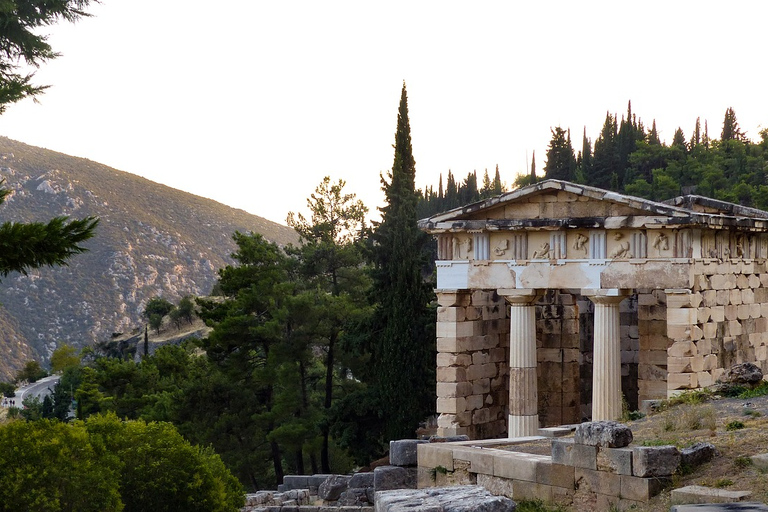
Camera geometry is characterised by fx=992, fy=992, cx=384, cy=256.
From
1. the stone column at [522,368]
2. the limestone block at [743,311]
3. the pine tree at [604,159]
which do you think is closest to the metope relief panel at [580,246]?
the stone column at [522,368]

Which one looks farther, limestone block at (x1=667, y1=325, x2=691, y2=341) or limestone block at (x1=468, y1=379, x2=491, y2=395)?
limestone block at (x1=468, y1=379, x2=491, y2=395)

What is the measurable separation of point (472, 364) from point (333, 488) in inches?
189

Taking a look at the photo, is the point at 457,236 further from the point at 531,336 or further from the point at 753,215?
the point at 753,215

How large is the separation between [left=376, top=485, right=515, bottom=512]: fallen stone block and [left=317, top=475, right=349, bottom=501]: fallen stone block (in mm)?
11965

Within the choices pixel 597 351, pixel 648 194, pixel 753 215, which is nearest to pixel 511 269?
pixel 597 351

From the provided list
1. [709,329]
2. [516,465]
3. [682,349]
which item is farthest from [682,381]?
[516,465]

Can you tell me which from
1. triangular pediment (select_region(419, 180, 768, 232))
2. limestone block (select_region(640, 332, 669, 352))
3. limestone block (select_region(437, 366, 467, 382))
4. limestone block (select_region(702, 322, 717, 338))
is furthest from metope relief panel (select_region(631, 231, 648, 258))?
limestone block (select_region(437, 366, 467, 382))

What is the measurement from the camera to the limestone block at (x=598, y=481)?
12.6 metres

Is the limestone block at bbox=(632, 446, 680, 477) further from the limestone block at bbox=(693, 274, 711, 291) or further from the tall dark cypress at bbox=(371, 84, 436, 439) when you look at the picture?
the tall dark cypress at bbox=(371, 84, 436, 439)

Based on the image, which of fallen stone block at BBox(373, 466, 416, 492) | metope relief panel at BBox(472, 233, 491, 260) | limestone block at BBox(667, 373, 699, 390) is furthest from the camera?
metope relief panel at BBox(472, 233, 491, 260)

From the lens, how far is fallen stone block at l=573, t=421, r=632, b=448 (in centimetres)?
1271

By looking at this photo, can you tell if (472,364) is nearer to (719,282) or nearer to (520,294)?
(520,294)

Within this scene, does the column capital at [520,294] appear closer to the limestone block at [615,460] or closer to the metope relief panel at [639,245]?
the metope relief panel at [639,245]

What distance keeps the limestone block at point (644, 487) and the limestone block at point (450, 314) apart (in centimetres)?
1265
